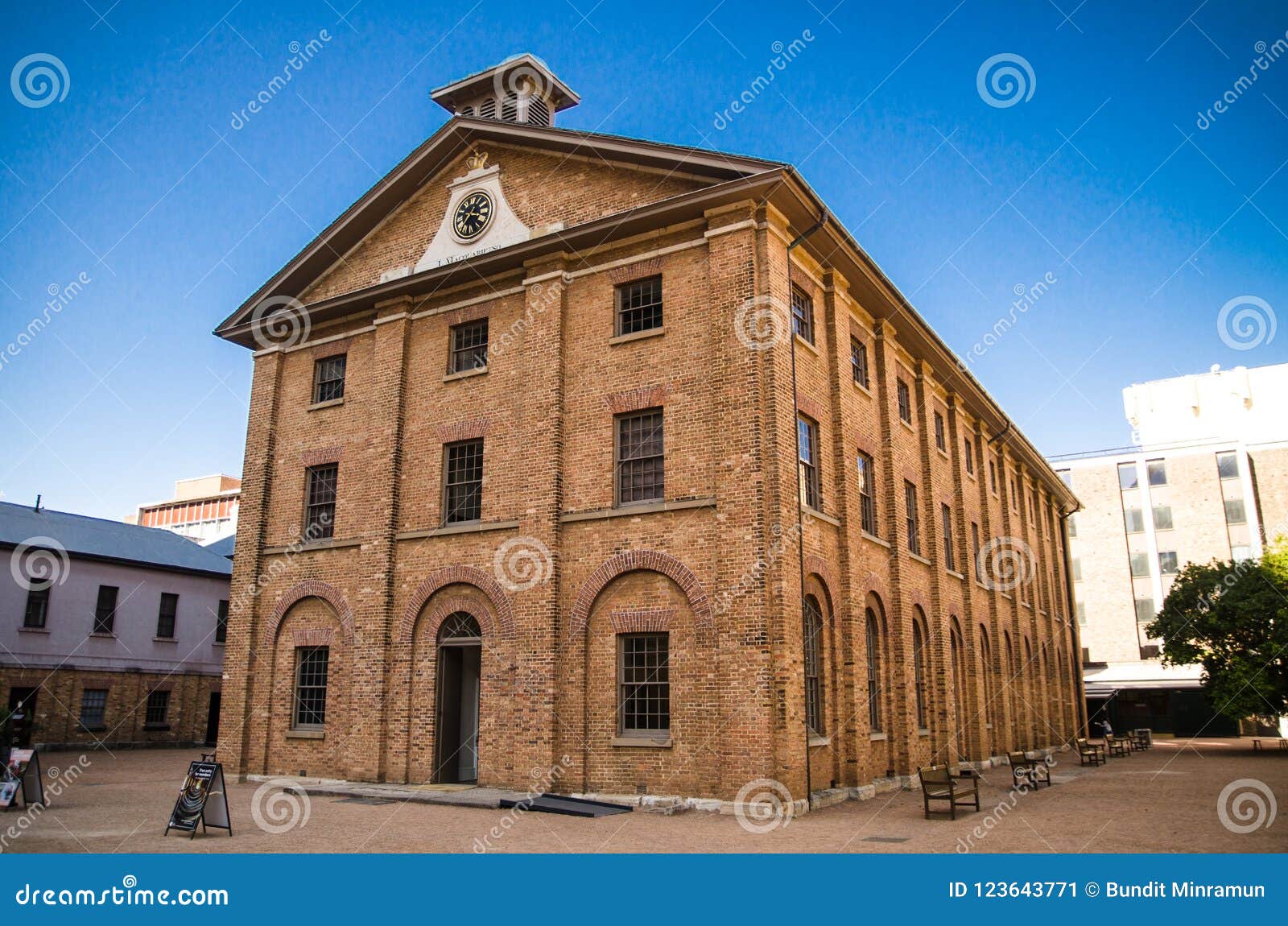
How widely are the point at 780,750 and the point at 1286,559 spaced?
32.2m

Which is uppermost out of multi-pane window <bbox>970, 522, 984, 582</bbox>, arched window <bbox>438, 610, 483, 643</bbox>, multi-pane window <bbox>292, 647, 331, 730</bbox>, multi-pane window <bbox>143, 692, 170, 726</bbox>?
multi-pane window <bbox>970, 522, 984, 582</bbox>

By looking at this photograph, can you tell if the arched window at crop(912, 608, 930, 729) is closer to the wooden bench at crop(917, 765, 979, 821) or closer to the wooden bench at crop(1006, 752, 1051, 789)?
the wooden bench at crop(1006, 752, 1051, 789)

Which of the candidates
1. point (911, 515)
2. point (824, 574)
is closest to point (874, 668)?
point (824, 574)

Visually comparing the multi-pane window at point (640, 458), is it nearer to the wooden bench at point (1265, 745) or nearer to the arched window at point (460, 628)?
the arched window at point (460, 628)

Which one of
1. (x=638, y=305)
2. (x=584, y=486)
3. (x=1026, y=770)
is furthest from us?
(x=1026, y=770)

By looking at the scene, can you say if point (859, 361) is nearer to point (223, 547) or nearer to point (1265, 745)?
point (1265, 745)

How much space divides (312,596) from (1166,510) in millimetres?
57793

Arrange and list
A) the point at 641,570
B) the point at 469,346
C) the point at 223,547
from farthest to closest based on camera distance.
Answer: the point at 223,547 < the point at 469,346 < the point at 641,570

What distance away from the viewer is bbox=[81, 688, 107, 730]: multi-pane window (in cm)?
3309

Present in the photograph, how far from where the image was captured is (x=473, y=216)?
828 inches

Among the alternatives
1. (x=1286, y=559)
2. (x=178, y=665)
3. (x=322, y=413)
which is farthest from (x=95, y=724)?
(x=1286, y=559)

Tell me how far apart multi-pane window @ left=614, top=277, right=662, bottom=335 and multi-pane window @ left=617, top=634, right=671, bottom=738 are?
6.01 m

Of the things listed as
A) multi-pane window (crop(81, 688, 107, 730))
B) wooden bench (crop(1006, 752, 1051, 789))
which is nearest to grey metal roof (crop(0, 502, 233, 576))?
multi-pane window (crop(81, 688, 107, 730))

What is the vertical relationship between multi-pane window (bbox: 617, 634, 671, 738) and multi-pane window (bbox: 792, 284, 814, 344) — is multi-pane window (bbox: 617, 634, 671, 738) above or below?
below
